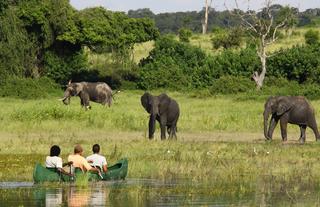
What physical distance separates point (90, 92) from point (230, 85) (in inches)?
278

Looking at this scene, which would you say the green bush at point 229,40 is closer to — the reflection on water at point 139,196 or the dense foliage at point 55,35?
the dense foliage at point 55,35

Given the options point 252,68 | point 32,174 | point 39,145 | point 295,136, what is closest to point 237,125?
point 295,136

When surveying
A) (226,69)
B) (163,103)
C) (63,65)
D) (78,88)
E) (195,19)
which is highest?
(163,103)

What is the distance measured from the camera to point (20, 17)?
4984 centimetres

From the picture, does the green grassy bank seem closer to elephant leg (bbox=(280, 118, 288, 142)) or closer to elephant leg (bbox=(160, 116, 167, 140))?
elephant leg (bbox=(280, 118, 288, 142))

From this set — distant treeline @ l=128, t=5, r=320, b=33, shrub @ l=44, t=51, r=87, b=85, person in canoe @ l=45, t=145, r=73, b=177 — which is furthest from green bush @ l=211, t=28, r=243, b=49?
distant treeline @ l=128, t=5, r=320, b=33

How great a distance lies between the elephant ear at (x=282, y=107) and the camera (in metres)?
26.9

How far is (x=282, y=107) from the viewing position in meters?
26.9

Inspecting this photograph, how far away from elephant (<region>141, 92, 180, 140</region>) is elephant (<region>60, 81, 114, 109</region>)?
15.3 metres

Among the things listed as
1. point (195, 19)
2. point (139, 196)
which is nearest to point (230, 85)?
point (139, 196)

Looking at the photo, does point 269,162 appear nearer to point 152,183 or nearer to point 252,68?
point 152,183

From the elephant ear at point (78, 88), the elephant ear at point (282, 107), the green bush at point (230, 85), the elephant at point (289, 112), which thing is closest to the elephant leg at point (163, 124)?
the elephant at point (289, 112)

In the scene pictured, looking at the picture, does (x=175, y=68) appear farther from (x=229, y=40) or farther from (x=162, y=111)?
(x=162, y=111)

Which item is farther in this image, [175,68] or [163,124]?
[175,68]
